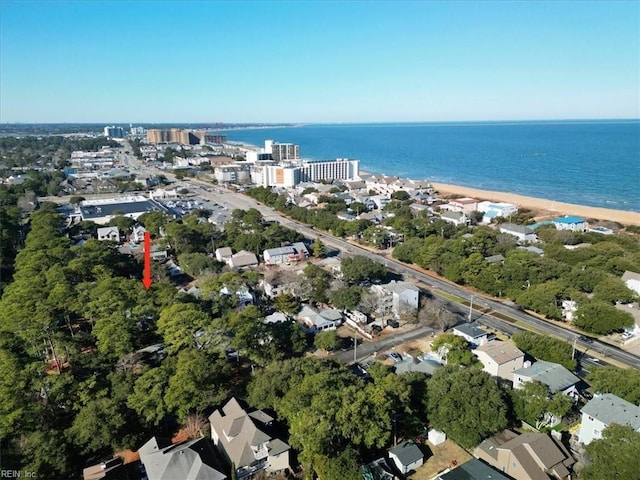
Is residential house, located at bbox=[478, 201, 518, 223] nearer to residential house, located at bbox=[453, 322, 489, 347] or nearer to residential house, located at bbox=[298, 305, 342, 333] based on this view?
residential house, located at bbox=[453, 322, 489, 347]

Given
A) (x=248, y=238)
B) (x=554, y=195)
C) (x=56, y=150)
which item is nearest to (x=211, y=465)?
(x=248, y=238)

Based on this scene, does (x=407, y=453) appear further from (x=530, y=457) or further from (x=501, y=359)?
(x=501, y=359)

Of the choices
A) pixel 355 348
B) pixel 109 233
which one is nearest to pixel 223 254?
pixel 109 233

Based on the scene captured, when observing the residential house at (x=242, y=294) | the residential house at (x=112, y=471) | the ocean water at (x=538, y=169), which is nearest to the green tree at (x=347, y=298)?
the residential house at (x=242, y=294)

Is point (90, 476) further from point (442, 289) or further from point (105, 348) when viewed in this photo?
point (442, 289)

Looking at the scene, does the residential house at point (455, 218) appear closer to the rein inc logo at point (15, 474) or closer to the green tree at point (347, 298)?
the green tree at point (347, 298)

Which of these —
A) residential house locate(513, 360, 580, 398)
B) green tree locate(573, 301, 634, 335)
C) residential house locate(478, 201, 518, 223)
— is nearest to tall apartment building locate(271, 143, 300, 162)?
residential house locate(478, 201, 518, 223)
